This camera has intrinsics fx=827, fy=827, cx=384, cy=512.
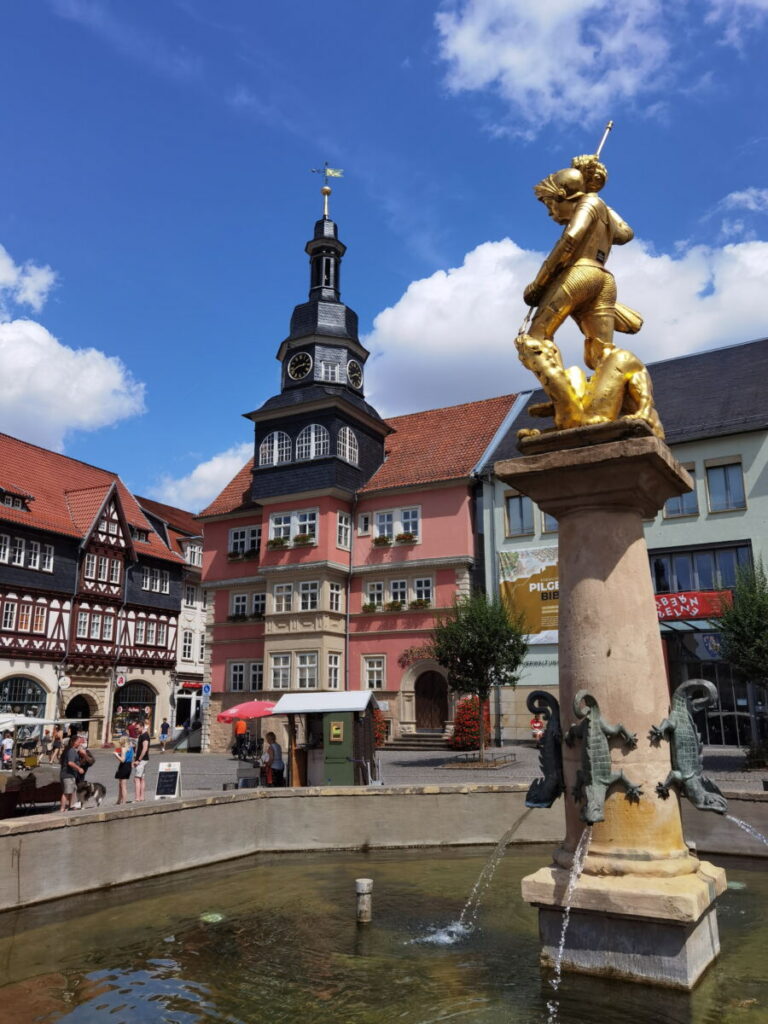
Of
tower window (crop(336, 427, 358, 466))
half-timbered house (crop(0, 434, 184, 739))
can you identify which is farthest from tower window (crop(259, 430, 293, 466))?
half-timbered house (crop(0, 434, 184, 739))

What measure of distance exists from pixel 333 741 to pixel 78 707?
2967 cm

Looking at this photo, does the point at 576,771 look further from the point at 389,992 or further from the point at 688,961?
the point at 389,992

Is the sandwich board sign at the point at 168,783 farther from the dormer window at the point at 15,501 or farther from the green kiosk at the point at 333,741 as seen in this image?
the dormer window at the point at 15,501

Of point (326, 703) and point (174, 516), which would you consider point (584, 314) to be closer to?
point (326, 703)

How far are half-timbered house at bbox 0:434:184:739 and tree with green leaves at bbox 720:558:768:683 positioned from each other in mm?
30043

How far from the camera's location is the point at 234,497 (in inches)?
1715

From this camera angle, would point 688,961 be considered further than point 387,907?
No

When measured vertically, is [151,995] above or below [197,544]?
below

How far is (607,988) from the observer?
18.0 feet

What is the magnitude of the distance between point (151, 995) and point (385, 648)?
30.3 metres

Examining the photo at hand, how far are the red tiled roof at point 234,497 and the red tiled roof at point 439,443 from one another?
7.45 metres

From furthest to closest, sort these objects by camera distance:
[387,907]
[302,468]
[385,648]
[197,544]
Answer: [197,544] → [302,468] → [385,648] → [387,907]

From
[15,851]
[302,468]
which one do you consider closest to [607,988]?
[15,851]

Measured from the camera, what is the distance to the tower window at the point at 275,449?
39562 mm
